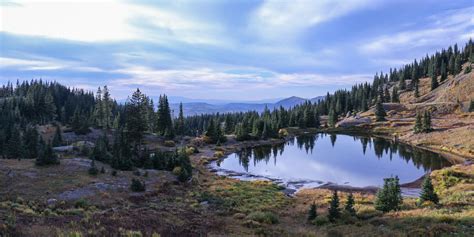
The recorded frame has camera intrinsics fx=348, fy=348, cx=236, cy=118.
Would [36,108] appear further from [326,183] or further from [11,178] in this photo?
[326,183]

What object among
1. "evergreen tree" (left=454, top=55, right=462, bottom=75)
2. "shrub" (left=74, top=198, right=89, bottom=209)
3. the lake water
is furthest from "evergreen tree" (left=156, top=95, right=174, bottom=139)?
"evergreen tree" (left=454, top=55, right=462, bottom=75)

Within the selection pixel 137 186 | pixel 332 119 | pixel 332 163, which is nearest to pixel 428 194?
pixel 137 186

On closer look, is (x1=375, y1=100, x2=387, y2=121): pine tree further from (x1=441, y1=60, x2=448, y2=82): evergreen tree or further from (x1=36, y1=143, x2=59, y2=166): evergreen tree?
(x1=36, y1=143, x2=59, y2=166): evergreen tree

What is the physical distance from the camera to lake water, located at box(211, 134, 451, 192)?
58656mm

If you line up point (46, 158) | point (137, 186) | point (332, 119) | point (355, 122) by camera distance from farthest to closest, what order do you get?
point (332, 119)
point (355, 122)
point (46, 158)
point (137, 186)

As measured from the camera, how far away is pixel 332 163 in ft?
244

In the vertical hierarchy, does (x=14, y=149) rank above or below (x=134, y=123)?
below

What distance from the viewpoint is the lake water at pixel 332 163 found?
58.7m

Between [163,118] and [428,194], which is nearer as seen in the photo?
[428,194]

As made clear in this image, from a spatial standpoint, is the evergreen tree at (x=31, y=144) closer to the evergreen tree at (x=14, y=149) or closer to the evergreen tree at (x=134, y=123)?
the evergreen tree at (x=14, y=149)

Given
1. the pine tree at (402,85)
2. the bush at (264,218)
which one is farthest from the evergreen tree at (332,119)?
the bush at (264,218)

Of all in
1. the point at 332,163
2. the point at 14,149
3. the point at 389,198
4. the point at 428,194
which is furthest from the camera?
the point at 332,163

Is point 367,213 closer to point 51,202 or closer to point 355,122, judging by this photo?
point 51,202

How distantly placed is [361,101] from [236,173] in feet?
431
